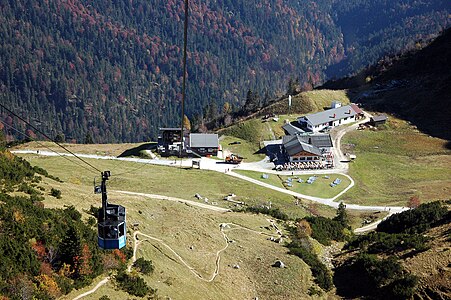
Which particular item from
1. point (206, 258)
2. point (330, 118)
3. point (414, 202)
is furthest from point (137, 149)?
point (206, 258)

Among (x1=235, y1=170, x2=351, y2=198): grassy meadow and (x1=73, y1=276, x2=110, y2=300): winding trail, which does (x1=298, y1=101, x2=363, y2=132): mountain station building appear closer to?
(x1=235, y1=170, x2=351, y2=198): grassy meadow

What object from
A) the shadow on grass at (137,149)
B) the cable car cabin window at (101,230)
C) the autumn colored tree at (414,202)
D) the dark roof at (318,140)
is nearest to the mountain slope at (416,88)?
the dark roof at (318,140)

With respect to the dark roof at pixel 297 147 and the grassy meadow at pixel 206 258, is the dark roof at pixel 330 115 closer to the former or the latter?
the dark roof at pixel 297 147

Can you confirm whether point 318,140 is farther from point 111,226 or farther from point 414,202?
point 111,226

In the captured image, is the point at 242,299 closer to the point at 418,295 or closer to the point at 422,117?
the point at 418,295

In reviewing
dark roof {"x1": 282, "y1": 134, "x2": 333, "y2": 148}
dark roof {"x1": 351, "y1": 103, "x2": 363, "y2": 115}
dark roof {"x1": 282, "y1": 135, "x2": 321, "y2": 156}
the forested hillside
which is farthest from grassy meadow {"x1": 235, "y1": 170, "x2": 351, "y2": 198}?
the forested hillside

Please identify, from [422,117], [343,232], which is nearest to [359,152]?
[422,117]
